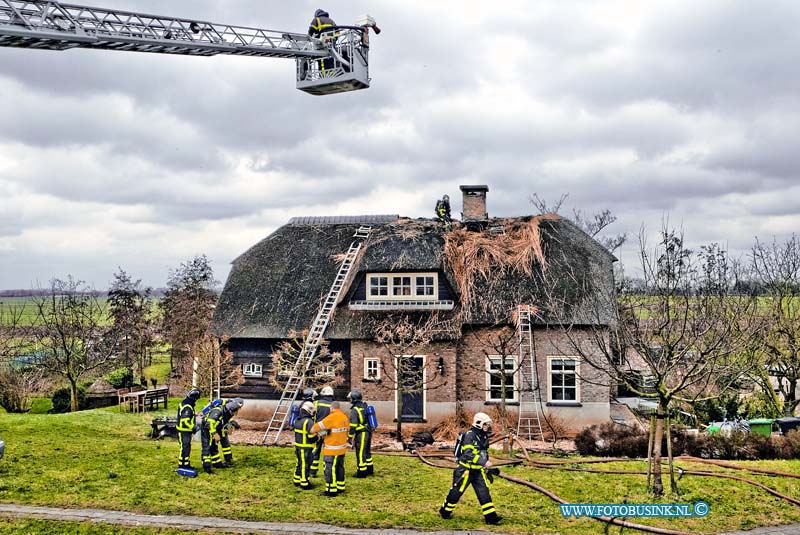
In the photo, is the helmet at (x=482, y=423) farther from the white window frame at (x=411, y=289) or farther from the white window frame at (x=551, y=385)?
the white window frame at (x=411, y=289)

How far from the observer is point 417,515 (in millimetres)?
11422

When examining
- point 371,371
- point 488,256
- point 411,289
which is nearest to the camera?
point 371,371

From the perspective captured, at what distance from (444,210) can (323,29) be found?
492 inches

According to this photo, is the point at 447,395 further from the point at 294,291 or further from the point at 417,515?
the point at 417,515

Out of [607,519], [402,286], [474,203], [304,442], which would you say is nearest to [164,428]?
[304,442]

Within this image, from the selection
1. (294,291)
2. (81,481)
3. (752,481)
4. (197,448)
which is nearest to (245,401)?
(294,291)

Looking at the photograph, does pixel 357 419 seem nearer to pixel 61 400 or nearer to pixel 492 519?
pixel 492 519

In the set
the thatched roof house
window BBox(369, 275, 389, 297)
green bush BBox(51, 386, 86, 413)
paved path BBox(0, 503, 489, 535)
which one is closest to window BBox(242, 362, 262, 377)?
the thatched roof house

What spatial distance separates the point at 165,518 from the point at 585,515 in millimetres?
7398

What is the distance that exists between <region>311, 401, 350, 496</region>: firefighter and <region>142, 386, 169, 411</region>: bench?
16.0 meters

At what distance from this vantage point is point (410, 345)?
21.8 metres

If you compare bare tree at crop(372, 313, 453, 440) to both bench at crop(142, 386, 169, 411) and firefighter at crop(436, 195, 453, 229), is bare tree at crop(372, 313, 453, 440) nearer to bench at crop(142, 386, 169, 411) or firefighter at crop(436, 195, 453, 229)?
firefighter at crop(436, 195, 453, 229)

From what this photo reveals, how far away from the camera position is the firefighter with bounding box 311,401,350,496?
41.3ft

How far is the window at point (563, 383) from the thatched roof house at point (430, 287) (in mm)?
383
